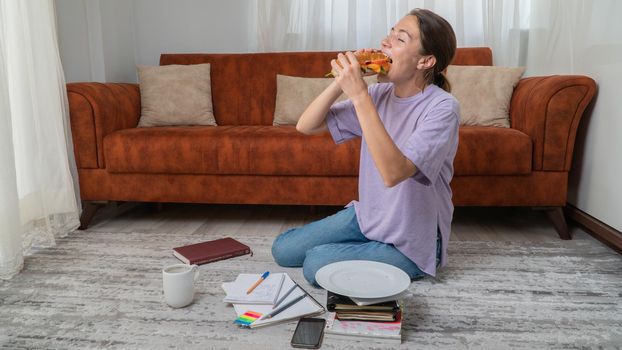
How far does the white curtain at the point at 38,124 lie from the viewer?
2.12m

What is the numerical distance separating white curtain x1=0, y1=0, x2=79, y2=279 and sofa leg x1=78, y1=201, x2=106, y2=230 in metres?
0.07

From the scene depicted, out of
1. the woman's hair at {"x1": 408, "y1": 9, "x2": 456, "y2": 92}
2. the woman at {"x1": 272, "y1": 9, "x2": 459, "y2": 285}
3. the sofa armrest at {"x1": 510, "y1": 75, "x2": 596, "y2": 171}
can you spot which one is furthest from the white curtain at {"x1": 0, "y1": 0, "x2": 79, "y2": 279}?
the sofa armrest at {"x1": 510, "y1": 75, "x2": 596, "y2": 171}

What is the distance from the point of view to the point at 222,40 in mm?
3436

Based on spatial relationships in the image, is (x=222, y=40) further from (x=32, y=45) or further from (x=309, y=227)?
(x=309, y=227)

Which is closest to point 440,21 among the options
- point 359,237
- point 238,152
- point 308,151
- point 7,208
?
point 359,237

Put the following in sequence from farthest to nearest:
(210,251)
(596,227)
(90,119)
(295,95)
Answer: (295,95) < (90,119) < (596,227) < (210,251)

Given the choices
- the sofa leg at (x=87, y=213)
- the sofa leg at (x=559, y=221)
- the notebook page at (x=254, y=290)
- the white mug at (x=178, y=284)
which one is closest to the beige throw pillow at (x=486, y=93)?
the sofa leg at (x=559, y=221)

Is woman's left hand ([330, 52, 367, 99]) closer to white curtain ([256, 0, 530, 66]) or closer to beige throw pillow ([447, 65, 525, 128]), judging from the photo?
beige throw pillow ([447, 65, 525, 128])

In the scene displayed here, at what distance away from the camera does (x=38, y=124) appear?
2215 millimetres

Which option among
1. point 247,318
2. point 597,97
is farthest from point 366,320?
point 597,97

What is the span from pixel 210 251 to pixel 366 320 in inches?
34.3

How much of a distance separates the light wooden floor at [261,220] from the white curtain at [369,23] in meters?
1.13

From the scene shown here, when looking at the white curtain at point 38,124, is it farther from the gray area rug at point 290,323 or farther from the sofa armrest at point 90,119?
the gray area rug at point 290,323

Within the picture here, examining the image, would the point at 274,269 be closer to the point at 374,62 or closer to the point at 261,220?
the point at 261,220
